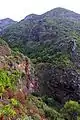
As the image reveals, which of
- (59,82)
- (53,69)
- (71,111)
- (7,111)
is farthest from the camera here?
(53,69)

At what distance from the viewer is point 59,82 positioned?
9288 cm

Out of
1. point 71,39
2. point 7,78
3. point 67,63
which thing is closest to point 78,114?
point 7,78

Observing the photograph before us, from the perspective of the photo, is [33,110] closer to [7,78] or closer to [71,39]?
[7,78]

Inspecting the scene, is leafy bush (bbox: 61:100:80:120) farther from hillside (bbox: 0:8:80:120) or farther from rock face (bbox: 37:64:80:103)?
rock face (bbox: 37:64:80:103)

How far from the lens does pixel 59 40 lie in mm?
119000

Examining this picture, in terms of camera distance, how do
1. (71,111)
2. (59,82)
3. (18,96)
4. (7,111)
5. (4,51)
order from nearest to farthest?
1. (7,111)
2. (18,96)
3. (71,111)
4. (4,51)
5. (59,82)

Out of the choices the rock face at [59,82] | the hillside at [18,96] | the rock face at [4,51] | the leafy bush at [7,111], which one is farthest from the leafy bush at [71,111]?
the leafy bush at [7,111]

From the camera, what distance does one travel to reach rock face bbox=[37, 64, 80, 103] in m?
90.1

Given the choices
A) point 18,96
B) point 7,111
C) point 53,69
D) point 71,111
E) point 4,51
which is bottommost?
point 71,111

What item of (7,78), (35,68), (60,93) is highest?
(7,78)

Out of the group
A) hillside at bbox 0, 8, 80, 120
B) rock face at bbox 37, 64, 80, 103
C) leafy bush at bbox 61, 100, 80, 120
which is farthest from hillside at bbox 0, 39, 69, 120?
rock face at bbox 37, 64, 80, 103

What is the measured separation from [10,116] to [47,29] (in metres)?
99.6

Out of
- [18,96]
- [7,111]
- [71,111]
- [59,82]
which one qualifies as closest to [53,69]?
[59,82]

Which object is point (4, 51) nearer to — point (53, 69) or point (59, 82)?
point (53, 69)
